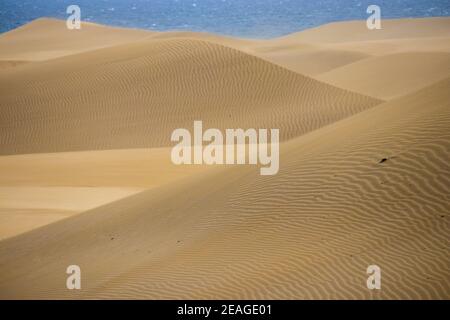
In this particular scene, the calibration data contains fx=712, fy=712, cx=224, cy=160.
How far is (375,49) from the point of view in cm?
5038

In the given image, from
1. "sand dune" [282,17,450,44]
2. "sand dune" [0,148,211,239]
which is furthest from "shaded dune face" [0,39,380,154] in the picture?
"sand dune" [282,17,450,44]

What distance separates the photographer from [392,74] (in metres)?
36.0

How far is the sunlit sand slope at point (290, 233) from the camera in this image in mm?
6922

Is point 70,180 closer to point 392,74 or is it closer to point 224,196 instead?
point 224,196

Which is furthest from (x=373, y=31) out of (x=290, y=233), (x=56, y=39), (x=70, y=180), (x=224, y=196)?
(x=290, y=233)

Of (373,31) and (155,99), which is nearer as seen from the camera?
(155,99)

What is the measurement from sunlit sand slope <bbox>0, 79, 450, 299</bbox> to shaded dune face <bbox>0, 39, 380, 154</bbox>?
1021 cm

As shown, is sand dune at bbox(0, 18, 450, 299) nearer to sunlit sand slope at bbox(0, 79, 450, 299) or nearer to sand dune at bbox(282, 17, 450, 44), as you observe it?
sunlit sand slope at bbox(0, 79, 450, 299)

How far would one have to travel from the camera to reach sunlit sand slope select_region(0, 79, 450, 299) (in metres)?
6.92

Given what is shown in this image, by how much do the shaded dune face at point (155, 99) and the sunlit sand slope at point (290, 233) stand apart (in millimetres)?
10206

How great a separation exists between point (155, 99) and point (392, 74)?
1557cm

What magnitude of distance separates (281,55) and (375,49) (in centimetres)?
716

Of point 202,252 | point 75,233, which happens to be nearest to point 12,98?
point 75,233
